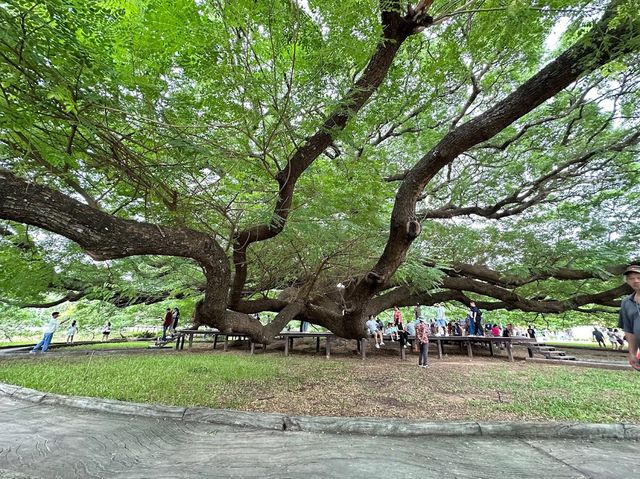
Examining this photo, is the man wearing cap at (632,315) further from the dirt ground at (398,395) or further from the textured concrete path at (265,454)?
the dirt ground at (398,395)

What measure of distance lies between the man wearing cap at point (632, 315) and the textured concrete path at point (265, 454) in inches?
35.7

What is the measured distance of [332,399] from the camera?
172 inches

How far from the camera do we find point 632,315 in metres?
2.58

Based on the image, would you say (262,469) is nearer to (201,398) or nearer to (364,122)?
(201,398)

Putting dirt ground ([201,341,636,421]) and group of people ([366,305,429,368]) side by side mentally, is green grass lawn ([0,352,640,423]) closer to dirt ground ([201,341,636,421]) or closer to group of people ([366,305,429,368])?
dirt ground ([201,341,636,421])

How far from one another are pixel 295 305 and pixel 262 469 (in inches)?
217

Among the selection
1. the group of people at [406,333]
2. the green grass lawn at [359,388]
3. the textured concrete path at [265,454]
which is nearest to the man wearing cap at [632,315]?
the textured concrete path at [265,454]

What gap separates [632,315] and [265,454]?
3.36 meters

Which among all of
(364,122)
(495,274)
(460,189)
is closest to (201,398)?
(364,122)

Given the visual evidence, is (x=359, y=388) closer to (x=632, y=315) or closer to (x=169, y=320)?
(x=632, y=315)

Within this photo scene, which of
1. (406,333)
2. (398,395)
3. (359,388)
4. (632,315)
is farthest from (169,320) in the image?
(632,315)

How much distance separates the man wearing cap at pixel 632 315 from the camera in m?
2.46

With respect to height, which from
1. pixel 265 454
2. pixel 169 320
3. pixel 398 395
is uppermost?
pixel 169 320

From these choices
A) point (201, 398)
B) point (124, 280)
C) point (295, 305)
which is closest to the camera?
point (201, 398)
